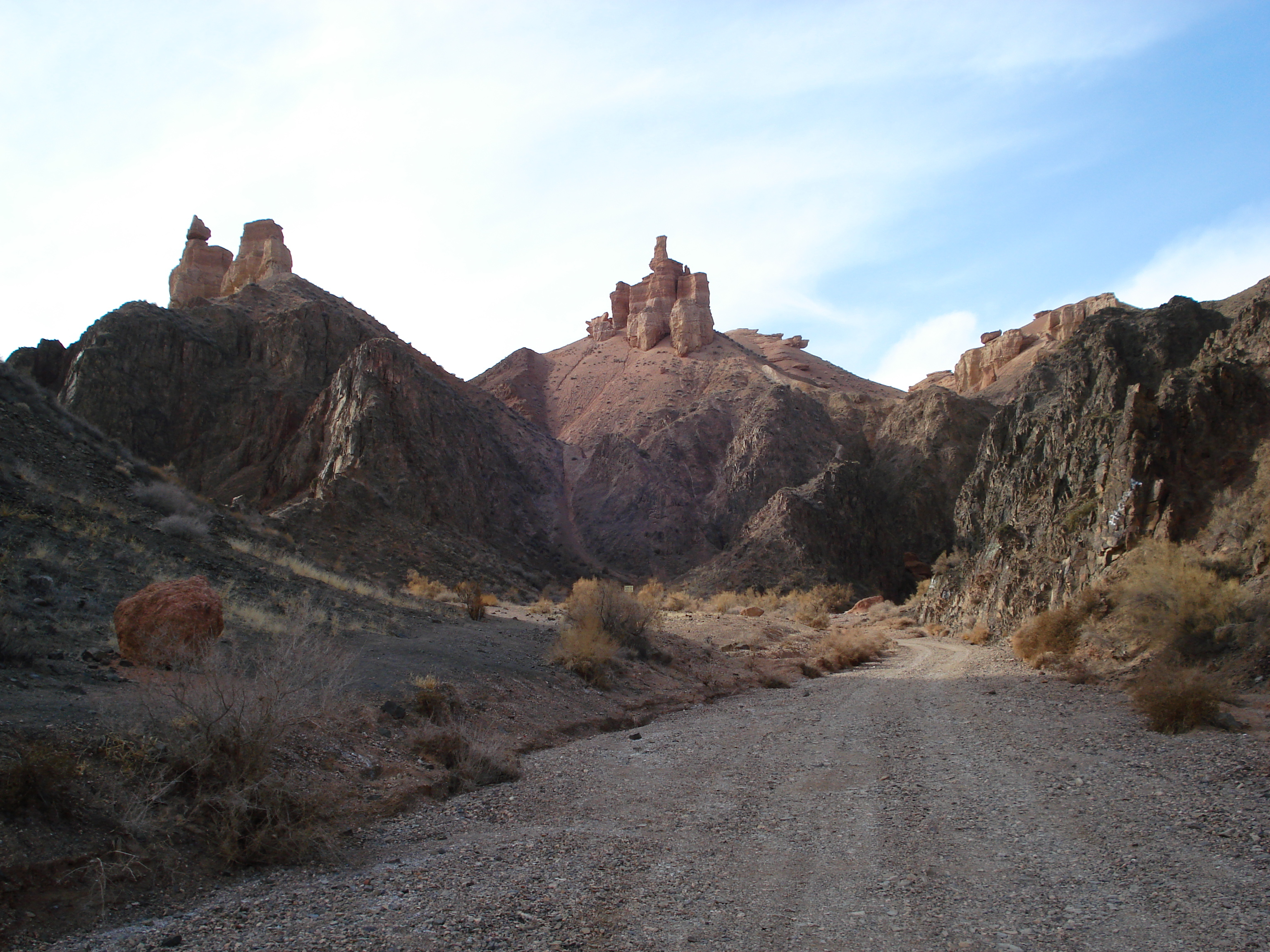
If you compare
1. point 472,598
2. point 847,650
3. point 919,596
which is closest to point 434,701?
point 472,598

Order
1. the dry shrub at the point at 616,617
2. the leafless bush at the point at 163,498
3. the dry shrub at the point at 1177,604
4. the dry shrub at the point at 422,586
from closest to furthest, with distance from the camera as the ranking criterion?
the dry shrub at the point at 1177,604 → the leafless bush at the point at 163,498 → the dry shrub at the point at 616,617 → the dry shrub at the point at 422,586

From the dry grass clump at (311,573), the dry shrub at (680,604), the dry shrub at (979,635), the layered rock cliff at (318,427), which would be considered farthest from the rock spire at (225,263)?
the dry shrub at (979,635)

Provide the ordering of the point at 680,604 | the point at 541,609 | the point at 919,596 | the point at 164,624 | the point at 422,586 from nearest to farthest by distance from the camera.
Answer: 1. the point at 164,624
2. the point at 541,609
3. the point at 422,586
4. the point at 919,596
5. the point at 680,604

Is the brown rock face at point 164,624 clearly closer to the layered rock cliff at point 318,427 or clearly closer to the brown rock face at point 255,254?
the layered rock cliff at point 318,427

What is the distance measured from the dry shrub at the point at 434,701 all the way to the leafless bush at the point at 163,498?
1075cm

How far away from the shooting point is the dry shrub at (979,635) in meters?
24.9

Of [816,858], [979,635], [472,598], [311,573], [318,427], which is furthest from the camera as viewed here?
[318,427]

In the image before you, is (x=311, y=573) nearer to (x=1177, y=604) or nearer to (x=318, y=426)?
(x=1177, y=604)

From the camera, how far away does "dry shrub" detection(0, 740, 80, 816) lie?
17.8ft

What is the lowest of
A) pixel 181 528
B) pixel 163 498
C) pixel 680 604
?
pixel 680 604

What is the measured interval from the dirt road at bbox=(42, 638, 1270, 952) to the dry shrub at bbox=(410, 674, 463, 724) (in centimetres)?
154

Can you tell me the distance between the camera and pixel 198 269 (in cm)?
7919

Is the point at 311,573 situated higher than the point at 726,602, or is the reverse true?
the point at 311,573

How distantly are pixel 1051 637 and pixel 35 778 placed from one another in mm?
18745
